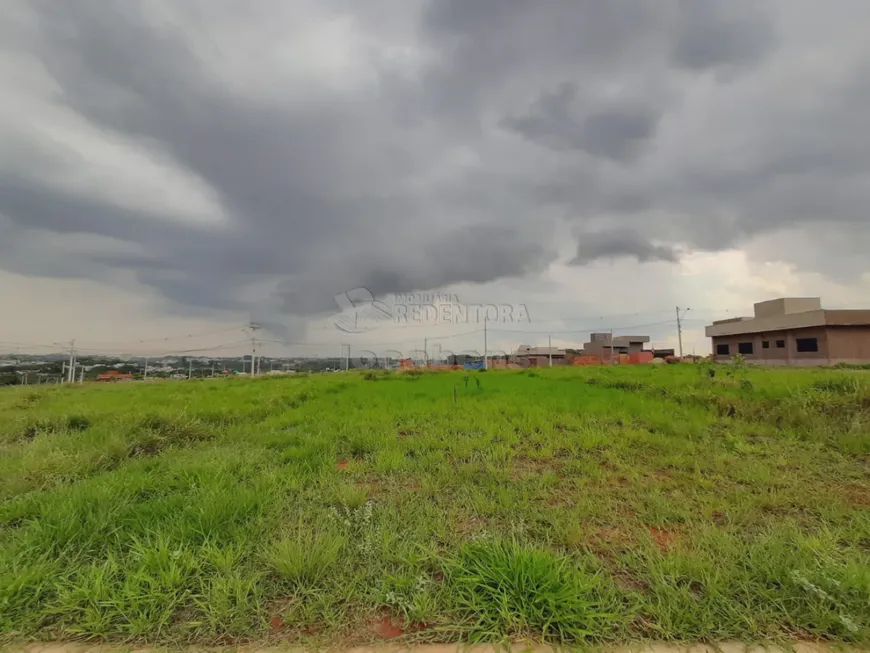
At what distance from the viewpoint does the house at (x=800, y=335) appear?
76.7 feet

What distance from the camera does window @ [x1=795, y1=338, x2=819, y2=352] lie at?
24.4m

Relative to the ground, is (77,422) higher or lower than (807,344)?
lower

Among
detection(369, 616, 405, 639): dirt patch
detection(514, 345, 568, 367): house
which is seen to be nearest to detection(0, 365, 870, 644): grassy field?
detection(369, 616, 405, 639): dirt patch

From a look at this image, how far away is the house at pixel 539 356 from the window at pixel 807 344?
17.1m

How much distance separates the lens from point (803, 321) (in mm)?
24938

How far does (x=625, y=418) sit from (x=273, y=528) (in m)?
4.99

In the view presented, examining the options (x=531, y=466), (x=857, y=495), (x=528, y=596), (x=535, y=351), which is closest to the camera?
(x=528, y=596)

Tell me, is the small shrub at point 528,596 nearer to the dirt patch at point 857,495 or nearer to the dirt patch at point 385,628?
the dirt patch at point 385,628

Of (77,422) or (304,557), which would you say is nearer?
(304,557)

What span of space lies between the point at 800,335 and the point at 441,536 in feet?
112

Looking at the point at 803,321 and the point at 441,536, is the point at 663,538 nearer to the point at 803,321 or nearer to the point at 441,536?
the point at 441,536

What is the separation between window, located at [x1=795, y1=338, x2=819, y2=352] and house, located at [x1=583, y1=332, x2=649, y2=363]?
52.9 feet

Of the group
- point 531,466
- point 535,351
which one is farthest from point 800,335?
point 531,466

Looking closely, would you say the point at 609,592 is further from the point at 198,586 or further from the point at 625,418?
the point at 625,418
